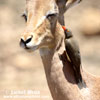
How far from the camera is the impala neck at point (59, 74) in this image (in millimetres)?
3375

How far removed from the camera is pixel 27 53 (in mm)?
10031

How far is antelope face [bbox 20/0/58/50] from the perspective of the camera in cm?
318

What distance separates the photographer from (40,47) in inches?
130

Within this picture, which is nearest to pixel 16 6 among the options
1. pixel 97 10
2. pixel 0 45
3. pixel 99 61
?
pixel 0 45

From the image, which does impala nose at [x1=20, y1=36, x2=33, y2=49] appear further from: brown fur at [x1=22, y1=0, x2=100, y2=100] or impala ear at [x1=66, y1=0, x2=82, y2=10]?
impala ear at [x1=66, y1=0, x2=82, y2=10]

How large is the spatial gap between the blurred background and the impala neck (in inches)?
172

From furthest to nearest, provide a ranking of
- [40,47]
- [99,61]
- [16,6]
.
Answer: [16,6]
[99,61]
[40,47]

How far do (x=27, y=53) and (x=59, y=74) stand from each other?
263 inches

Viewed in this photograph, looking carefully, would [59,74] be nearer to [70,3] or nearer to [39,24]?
[39,24]

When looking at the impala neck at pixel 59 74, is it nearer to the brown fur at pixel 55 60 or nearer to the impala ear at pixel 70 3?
the brown fur at pixel 55 60

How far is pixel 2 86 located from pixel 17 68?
1421 millimetres

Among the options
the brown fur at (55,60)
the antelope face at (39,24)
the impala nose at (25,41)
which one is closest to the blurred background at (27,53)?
the brown fur at (55,60)

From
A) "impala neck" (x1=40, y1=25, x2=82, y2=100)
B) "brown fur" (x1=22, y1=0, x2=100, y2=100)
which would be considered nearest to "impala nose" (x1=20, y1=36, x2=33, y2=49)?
"brown fur" (x1=22, y1=0, x2=100, y2=100)

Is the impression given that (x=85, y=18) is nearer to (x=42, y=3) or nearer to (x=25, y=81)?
(x=25, y=81)
